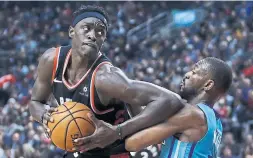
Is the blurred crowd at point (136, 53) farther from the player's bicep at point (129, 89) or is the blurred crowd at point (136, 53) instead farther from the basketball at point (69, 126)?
the basketball at point (69, 126)

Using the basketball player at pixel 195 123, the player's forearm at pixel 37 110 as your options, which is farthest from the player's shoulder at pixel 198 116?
the player's forearm at pixel 37 110

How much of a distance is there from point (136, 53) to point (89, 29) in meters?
13.6

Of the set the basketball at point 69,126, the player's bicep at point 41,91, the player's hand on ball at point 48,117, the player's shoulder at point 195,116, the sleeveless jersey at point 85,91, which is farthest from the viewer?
the player's bicep at point 41,91

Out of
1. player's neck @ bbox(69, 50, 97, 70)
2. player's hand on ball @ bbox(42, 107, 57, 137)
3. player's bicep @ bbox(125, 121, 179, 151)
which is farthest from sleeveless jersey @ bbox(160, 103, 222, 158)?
player's neck @ bbox(69, 50, 97, 70)

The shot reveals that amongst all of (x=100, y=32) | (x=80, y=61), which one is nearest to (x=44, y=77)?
(x=80, y=61)

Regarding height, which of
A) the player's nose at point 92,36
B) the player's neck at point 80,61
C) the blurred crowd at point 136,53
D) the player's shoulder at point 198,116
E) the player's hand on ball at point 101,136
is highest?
the player's nose at point 92,36

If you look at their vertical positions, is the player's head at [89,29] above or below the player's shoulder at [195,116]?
above

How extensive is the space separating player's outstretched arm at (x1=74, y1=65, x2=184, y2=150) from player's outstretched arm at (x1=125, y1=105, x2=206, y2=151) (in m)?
0.06

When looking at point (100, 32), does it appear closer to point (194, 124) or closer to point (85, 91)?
point (85, 91)

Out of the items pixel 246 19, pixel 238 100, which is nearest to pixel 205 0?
pixel 246 19

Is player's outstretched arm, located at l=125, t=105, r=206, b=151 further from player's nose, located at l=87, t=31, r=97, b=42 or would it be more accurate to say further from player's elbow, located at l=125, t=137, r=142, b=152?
player's nose, located at l=87, t=31, r=97, b=42

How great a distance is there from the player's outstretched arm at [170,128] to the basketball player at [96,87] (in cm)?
6

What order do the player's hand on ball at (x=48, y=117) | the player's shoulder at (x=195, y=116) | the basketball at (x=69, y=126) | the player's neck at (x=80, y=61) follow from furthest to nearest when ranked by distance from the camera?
the player's neck at (x=80, y=61) < the player's hand on ball at (x=48, y=117) < the basketball at (x=69, y=126) < the player's shoulder at (x=195, y=116)

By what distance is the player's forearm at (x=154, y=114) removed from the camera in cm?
493
